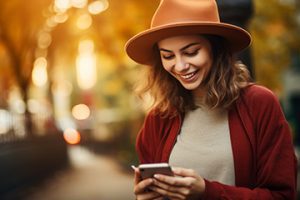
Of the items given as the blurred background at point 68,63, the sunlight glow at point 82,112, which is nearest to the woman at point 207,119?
the blurred background at point 68,63

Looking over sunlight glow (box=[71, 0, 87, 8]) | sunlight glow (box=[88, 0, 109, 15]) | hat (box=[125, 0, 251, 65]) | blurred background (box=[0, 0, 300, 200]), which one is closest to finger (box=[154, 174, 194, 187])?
hat (box=[125, 0, 251, 65])

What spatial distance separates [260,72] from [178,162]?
47.4 feet

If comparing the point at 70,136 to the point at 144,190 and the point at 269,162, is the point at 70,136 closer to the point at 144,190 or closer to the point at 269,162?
the point at 144,190

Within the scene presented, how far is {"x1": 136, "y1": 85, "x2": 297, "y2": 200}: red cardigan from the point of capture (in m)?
2.38

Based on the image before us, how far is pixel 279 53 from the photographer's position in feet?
59.1

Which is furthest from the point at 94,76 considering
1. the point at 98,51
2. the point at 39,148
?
the point at 39,148

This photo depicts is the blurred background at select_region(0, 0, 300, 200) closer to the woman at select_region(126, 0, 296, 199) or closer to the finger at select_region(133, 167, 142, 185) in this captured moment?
the woman at select_region(126, 0, 296, 199)

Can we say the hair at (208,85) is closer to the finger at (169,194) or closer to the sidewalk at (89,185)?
the finger at (169,194)

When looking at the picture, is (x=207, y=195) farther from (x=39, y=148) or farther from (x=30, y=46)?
(x=30, y=46)

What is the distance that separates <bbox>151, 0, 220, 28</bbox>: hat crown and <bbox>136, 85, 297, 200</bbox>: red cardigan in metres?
0.36

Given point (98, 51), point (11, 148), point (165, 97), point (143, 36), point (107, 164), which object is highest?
point (98, 51)

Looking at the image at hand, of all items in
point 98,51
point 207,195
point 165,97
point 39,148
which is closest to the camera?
point 207,195

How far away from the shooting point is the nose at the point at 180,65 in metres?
2.50

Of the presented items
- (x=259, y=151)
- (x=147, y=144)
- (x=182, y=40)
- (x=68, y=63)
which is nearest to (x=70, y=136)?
(x=68, y=63)
